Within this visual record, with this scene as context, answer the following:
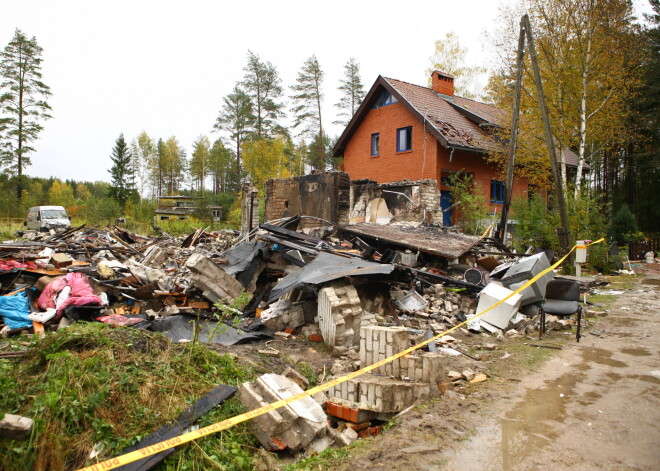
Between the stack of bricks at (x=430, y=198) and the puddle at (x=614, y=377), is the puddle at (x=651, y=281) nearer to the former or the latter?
the stack of bricks at (x=430, y=198)

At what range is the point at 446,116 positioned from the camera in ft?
61.2

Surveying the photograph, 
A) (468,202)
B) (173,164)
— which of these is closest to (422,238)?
(468,202)

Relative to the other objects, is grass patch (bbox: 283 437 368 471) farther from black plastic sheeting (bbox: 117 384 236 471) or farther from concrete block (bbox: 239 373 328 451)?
black plastic sheeting (bbox: 117 384 236 471)

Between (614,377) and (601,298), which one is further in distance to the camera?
(601,298)

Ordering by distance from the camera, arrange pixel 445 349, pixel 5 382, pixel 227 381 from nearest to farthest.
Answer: pixel 5 382, pixel 227 381, pixel 445 349

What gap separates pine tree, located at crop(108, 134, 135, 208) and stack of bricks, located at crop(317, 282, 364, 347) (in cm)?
3321

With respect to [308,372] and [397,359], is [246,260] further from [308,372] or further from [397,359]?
[397,359]

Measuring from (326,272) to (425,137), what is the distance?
1349cm

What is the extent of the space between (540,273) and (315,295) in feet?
12.5

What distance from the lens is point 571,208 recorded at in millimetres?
12094

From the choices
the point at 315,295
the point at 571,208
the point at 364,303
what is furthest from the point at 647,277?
the point at 315,295

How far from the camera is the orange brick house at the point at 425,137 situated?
17.5 metres

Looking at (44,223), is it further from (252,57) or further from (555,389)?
(555,389)

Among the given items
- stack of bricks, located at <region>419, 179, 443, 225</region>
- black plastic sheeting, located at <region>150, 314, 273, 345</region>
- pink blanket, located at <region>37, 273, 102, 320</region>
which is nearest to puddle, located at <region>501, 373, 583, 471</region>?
black plastic sheeting, located at <region>150, 314, 273, 345</region>
